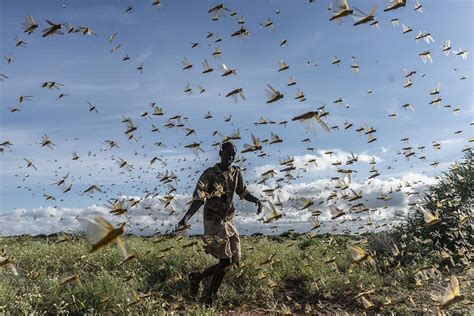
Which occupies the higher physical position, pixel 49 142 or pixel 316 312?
pixel 49 142

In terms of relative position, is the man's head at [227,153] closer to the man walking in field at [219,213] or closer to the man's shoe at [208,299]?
the man walking in field at [219,213]

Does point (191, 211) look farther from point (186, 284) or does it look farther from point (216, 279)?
point (186, 284)

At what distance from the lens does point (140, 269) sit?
9.22 m

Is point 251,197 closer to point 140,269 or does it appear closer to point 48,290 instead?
point 140,269

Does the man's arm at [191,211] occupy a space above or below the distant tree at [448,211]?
above

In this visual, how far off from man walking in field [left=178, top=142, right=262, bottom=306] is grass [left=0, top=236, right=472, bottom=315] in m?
0.61

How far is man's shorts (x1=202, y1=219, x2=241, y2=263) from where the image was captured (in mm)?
7629

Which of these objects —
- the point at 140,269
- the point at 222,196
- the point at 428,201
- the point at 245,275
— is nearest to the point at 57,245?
the point at 140,269

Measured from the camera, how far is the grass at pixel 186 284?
723cm

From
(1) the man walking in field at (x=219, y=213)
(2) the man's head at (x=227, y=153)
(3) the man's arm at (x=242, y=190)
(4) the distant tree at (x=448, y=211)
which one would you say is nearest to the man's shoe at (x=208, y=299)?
(1) the man walking in field at (x=219, y=213)

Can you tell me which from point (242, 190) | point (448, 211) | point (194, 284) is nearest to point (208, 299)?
point (194, 284)

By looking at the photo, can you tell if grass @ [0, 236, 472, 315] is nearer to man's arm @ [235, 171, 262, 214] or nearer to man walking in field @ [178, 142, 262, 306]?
man walking in field @ [178, 142, 262, 306]

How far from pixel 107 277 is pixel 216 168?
104 inches

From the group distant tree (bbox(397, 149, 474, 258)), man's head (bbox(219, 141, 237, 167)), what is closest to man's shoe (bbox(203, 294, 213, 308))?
man's head (bbox(219, 141, 237, 167))
